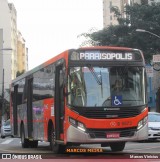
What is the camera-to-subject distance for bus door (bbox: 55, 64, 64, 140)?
51.0 feet

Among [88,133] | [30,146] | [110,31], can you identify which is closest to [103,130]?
[88,133]

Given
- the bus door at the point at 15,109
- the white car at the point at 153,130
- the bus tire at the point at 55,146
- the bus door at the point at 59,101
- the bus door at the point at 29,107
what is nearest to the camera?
the bus door at the point at 59,101

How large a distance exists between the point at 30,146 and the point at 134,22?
34.0m

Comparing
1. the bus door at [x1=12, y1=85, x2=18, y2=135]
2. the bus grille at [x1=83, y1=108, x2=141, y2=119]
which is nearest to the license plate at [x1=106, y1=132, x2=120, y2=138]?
the bus grille at [x1=83, y1=108, x2=141, y2=119]

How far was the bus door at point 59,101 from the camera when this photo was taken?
51.0ft

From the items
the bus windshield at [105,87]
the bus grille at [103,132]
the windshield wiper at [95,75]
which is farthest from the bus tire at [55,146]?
the windshield wiper at [95,75]

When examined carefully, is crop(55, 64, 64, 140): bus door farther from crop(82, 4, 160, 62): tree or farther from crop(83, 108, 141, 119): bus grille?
crop(82, 4, 160, 62): tree

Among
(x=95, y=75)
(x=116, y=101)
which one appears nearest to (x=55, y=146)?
(x=116, y=101)

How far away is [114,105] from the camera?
14.9 metres

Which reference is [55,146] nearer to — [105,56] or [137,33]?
[105,56]

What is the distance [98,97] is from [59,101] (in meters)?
1.56

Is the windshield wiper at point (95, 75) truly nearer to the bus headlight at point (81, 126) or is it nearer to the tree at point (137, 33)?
the bus headlight at point (81, 126)

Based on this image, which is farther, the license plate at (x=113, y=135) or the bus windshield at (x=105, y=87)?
the bus windshield at (x=105, y=87)

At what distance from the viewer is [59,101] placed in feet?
52.1
